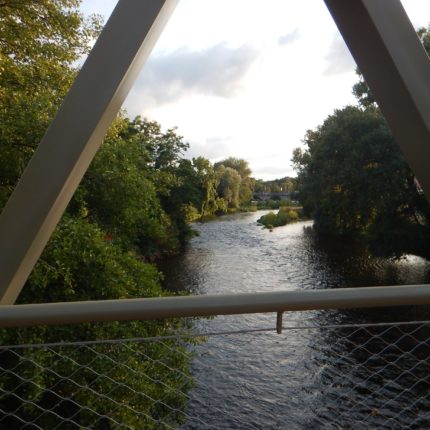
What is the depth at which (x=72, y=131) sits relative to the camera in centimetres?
132

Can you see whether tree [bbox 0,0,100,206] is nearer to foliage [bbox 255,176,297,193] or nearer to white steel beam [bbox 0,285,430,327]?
white steel beam [bbox 0,285,430,327]

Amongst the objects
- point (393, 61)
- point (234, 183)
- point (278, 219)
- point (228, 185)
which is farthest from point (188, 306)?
point (234, 183)

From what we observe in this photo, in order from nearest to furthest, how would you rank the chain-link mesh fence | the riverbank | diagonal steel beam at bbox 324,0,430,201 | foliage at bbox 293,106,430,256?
diagonal steel beam at bbox 324,0,430,201, the chain-link mesh fence, foliage at bbox 293,106,430,256, the riverbank

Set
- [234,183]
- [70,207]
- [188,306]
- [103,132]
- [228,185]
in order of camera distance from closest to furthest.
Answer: [188,306]
[103,132]
[70,207]
[228,185]
[234,183]

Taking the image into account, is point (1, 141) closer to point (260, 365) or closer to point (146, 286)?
point (146, 286)

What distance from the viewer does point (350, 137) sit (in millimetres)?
15789

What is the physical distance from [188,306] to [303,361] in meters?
8.30

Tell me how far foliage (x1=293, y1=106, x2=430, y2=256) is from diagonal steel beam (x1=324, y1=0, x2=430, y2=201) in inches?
551

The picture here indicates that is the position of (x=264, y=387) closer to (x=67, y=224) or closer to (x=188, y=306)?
(x=67, y=224)

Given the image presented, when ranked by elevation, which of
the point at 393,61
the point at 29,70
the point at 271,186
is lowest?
the point at 271,186

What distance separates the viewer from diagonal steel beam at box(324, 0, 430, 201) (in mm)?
1304

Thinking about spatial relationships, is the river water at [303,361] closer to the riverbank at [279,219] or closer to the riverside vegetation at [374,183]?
the riverside vegetation at [374,183]

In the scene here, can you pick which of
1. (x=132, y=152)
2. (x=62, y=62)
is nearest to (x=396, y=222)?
(x=132, y=152)

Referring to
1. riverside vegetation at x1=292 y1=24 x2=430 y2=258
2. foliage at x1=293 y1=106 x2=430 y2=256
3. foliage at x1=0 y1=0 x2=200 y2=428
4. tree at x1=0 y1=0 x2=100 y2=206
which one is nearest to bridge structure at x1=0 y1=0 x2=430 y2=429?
foliage at x1=0 y1=0 x2=200 y2=428
